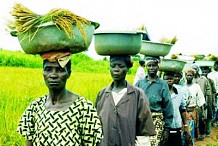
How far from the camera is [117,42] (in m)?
5.02

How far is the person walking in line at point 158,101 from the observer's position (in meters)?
6.05

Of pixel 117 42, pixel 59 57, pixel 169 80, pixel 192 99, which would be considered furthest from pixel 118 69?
pixel 192 99

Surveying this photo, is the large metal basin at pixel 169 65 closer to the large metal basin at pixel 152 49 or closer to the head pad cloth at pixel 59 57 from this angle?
the large metal basin at pixel 152 49

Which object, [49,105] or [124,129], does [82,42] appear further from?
[124,129]

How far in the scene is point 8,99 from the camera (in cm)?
773

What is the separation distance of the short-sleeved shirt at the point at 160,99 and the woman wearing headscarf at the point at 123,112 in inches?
40.6

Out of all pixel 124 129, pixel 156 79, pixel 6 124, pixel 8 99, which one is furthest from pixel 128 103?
pixel 8 99

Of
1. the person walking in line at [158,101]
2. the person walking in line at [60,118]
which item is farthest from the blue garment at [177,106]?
the person walking in line at [60,118]

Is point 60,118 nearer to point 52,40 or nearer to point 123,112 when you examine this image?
point 52,40

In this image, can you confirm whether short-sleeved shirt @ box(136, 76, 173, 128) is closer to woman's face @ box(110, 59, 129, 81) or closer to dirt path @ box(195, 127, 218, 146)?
woman's face @ box(110, 59, 129, 81)

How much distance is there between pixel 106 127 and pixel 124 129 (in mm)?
209

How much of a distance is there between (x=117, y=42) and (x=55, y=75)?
5.81ft

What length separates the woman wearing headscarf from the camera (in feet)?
A: 16.0

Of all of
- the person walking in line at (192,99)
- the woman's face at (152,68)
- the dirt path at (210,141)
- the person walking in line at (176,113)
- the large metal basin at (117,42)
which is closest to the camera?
the large metal basin at (117,42)
